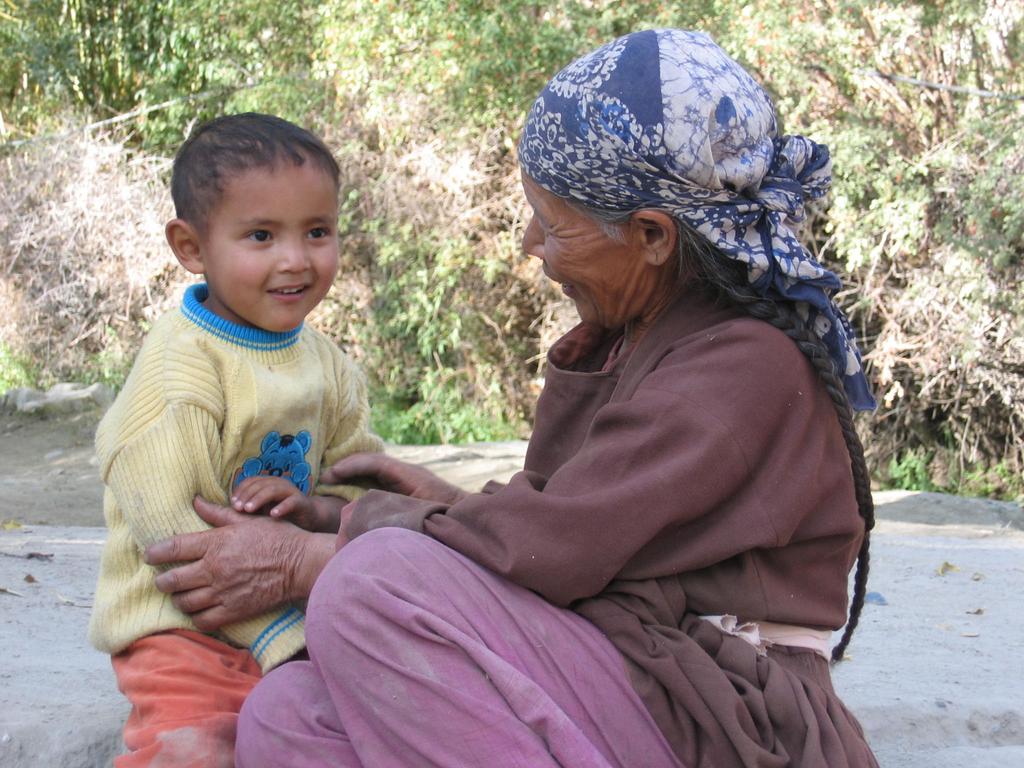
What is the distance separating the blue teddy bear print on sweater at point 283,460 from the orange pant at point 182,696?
368 mm

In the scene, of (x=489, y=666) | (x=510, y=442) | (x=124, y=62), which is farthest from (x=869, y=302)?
(x=124, y=62)

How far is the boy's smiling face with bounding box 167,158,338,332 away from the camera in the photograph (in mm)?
2574

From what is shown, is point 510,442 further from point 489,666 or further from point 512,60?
point 489,666

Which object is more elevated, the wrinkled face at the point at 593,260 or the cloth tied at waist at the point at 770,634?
the wrinkled face at the point at 593,260

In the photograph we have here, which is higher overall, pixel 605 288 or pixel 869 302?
pixel 605 288

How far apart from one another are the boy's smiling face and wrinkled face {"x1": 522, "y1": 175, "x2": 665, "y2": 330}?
525mm

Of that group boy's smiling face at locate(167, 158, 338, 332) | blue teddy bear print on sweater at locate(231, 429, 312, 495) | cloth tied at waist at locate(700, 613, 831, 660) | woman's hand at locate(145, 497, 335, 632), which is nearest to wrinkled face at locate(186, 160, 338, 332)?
boy's smiling face at locate(167, 158, 338, 332)

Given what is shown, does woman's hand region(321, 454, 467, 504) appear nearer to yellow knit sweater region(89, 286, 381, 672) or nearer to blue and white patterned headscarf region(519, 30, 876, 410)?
yellow knit sweater region(89, 286, 381, 672)

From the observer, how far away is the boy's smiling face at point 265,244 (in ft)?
8.45

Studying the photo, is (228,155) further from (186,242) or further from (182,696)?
(182,696)

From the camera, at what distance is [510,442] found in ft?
31.1


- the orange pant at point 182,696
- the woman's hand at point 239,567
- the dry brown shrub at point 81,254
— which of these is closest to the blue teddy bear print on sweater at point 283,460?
the woman's hand at point 239,567

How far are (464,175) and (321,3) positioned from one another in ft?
8.17

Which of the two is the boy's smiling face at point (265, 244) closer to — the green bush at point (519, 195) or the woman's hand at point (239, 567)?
the woman's hand at point (239, 567)
